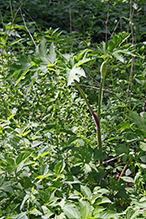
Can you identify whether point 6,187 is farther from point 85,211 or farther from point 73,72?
point 73,72

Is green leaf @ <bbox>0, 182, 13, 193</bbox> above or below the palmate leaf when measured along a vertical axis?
below

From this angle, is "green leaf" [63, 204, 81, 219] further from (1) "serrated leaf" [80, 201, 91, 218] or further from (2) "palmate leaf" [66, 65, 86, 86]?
(2) "palmate leaf" [66, 65, 86, 86]

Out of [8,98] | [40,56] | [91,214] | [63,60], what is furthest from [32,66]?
[8,98]

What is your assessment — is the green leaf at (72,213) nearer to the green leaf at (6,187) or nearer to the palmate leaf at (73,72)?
the green leaf at (6,187)

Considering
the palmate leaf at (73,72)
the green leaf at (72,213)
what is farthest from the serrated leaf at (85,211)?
the palmate leaf at (73,72)

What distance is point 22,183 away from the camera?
3.56 ft

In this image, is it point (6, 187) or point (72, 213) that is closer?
point (72, 213)

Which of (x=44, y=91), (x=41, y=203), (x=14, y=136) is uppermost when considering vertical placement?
(x=44, y=91)

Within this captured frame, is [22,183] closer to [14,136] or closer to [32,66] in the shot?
[14,136]

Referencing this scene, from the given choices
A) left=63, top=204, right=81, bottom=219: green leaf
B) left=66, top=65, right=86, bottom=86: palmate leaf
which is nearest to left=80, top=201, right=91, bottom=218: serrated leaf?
left=63, top=204, right=81, bottom=219: green leaf

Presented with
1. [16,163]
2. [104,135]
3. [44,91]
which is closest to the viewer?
[16,163]

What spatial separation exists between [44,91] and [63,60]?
0.67 meters

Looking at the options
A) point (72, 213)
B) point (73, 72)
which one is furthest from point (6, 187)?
point (73, 72)

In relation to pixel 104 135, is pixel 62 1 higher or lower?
higher
